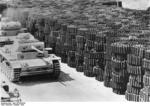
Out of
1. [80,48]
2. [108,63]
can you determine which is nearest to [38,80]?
[80,48]

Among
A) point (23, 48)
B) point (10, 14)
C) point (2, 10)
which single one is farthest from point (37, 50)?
point (2, 10)

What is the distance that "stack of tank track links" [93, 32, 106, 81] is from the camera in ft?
107

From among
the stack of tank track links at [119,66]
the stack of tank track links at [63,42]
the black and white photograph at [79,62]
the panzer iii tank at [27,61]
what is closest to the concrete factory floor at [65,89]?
the black and white photograph at [79,62]

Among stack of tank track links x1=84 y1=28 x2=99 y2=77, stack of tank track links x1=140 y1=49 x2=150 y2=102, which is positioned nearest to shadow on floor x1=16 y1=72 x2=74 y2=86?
stack of tank track links x1=84 y1=28 x2=99 y2=77

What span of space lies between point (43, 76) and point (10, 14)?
32.7m

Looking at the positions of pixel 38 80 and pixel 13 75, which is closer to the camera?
pixel 13 75

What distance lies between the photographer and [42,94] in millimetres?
29656

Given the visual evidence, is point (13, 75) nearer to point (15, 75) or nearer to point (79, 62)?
point (15, 75)

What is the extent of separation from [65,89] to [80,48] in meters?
5.95

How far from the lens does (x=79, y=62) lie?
119 feet

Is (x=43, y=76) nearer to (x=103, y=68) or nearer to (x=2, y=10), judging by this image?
(x=103, y=68)

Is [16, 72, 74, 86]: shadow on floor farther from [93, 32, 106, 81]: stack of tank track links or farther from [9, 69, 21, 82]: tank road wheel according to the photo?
[93, 32, 106, 81]: stack of tank track links

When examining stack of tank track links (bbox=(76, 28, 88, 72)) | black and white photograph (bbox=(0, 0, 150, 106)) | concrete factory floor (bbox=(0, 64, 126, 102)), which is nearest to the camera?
black and white photograph (bbox=(0, 0, 150, 106))

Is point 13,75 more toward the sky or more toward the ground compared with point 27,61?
more toward the ground
